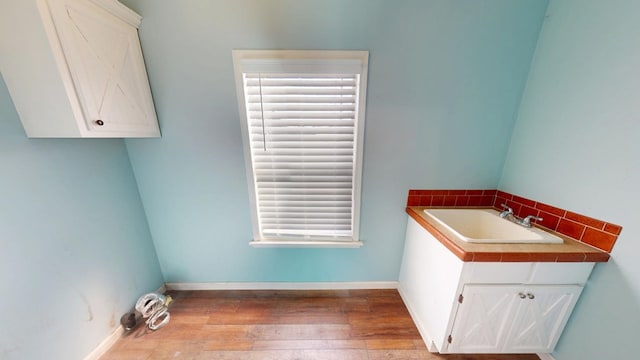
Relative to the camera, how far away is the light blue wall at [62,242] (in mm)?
903

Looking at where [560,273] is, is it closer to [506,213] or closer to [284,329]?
[506,213]

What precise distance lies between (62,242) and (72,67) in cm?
96

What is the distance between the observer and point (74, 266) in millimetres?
1135

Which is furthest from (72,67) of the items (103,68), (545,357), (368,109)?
(545,357)

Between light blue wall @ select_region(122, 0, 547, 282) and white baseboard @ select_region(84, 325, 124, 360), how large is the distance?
0.45m

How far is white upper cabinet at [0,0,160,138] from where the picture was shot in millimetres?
860

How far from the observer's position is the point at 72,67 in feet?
3.07

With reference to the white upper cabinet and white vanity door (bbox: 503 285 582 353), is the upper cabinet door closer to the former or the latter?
the white upper cabinet

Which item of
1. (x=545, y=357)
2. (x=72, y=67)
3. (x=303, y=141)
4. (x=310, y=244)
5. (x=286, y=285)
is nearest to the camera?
(x=72, y=67)

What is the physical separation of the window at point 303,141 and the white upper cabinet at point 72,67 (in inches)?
26.2

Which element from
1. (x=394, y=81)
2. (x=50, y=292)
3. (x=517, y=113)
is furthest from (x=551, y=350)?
(x=50, y=292)

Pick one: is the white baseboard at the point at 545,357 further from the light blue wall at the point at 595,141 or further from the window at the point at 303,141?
the window at the point at 303,141

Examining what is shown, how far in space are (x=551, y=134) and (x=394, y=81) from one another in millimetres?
1045

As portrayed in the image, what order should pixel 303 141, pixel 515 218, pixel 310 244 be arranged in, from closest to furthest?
pixel 515 218 < pixel 303 141 < pixel 310 244
